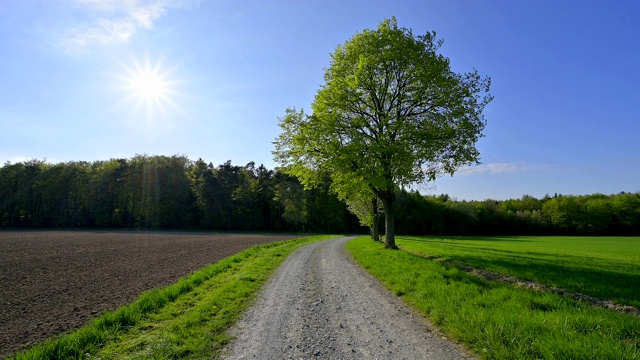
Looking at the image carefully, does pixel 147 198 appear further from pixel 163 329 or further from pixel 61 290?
pixel 163 329

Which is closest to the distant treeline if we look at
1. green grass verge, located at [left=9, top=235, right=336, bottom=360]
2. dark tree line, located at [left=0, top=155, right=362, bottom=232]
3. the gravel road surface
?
dark tree line, located at [left=0, top=155, right=362, bottom=232]

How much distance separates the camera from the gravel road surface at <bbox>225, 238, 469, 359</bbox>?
20.4ft

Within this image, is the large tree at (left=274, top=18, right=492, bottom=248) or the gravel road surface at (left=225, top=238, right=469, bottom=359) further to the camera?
the large tree at (left=274, top=18, right=492, bottom=248)

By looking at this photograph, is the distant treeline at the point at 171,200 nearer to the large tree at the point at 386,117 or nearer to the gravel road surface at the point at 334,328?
the large tree at the point at 386,117

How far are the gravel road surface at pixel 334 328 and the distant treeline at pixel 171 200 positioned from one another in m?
81.2

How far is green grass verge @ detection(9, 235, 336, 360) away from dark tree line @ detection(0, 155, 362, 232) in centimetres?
8387

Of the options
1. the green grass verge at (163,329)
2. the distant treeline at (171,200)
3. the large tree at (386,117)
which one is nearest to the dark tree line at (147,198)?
the distant treeline at (171,200)

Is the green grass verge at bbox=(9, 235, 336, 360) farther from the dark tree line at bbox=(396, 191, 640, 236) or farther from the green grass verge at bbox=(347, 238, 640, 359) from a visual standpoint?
the dark tree line at bbox=(396, 191, 640, 236)

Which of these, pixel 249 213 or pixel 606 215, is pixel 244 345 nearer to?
pixel 249 213

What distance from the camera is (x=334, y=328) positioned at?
7699mm

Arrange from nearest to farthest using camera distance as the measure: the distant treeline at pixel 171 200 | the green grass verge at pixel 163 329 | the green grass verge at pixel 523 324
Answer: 1. the green grass verge at pixel 523 324
2. the green grass verge at pixel 163 329
3. the distant treeline at pixel 171 200

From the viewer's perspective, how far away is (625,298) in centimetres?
994

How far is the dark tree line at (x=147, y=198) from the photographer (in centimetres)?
9794

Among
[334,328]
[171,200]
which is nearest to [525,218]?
[171,200]
